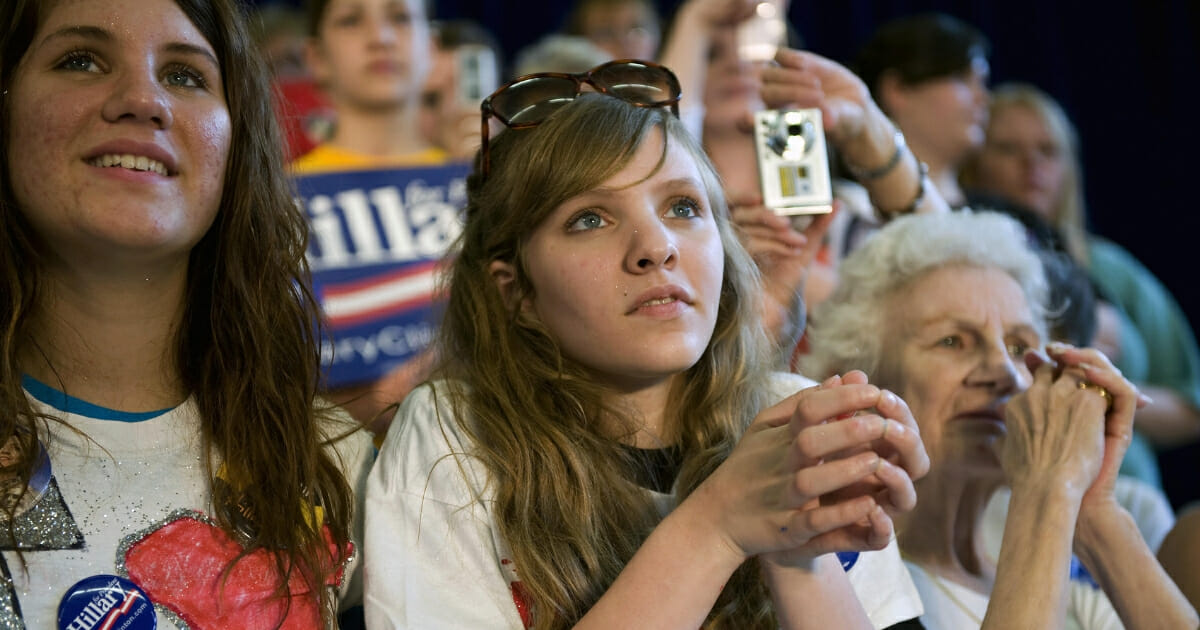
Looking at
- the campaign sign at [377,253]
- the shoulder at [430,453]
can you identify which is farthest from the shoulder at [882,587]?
the campaign sign at [377,253]

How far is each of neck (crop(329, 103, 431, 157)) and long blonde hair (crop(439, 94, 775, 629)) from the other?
1148 mm

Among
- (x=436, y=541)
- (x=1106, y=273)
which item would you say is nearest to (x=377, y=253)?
(x=436, y=541)

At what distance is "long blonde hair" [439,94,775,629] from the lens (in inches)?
55.7

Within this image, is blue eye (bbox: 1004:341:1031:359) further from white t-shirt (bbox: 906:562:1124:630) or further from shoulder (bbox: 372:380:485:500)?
shoulder (bbox: 372:380:485:500)

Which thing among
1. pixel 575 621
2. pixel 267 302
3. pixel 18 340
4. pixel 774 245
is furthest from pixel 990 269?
pixel 18 340

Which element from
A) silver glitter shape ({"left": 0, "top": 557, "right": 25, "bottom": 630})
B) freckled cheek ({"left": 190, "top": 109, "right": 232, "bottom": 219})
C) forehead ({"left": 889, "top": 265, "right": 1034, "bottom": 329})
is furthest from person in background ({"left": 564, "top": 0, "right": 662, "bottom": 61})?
silver glitter shape ({"left": 0, "top": 557, "right": 25, "bottom": 630})

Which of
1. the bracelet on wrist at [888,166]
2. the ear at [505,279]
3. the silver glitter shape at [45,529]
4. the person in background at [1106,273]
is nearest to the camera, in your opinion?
the silver glitter shape at [45,529]

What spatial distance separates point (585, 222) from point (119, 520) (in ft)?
2.03

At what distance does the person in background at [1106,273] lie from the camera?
2871mm

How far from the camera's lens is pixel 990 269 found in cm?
191

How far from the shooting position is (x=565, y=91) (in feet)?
5.33

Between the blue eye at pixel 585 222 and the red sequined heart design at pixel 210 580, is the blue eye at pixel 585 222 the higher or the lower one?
the higher one

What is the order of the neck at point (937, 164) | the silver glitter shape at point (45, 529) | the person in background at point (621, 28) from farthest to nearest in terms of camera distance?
the person in background at point (621, 28), the neck at point (937, 164), the silver glitter shape at point (45, 529)

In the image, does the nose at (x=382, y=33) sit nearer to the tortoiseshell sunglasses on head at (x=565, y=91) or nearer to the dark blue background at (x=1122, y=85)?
the tortoiseshell sunglasses on head at (x=565, y=91)
